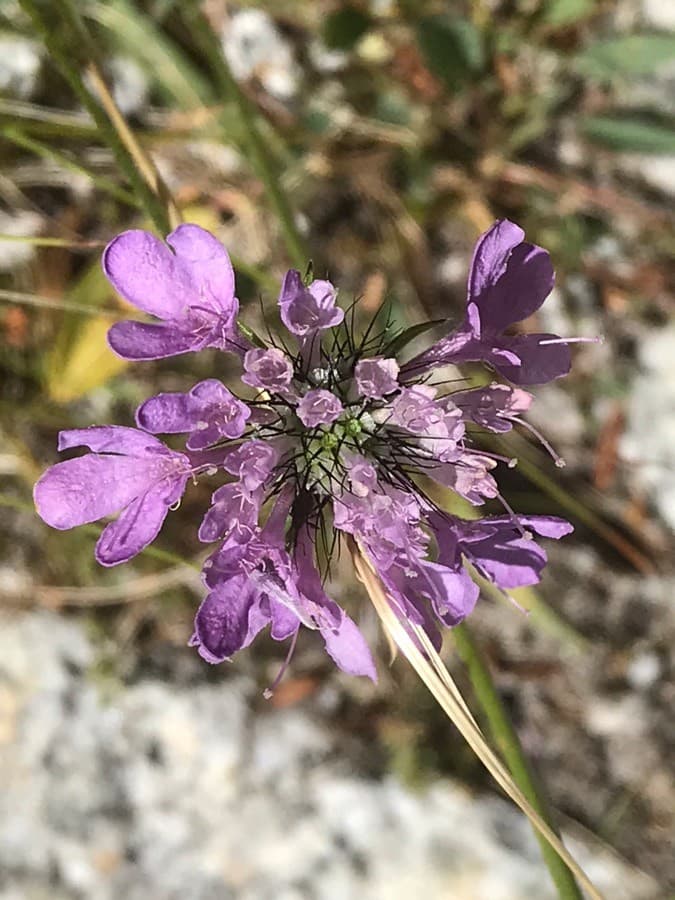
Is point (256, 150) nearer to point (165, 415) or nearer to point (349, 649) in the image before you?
point (165, 415)

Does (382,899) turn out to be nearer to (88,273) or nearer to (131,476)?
(131,476)

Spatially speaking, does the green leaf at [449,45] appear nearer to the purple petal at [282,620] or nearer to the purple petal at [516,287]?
Result: the purple petal at [516,287]

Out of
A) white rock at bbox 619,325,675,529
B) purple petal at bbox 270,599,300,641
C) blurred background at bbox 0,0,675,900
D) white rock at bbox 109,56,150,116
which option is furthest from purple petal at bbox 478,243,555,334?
white rock at bbox 109,56,150,116

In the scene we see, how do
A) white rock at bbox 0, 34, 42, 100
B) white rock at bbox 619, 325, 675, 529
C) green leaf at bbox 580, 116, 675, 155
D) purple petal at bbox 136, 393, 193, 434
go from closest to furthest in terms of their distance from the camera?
1. purple petal at bbox 136, 393, 193, 434
2. green leaf at bbox 580, 116, 675, 155
3. white rock at bbox 0, 34, 42, 100
4. white rock at bbox 619, 325, 675, 529

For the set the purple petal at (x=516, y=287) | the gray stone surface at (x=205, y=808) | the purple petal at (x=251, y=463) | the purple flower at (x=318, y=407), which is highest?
the purple petal at (x=516, y=287)

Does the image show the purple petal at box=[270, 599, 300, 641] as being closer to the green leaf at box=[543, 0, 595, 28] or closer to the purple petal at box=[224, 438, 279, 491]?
the purple petal at box=[224, 438, 279, 491]

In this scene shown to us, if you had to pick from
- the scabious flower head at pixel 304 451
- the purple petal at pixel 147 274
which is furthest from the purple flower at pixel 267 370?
the purple petal at pixel 147 274

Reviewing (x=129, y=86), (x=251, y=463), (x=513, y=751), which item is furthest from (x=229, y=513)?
(x=129, y=86)
